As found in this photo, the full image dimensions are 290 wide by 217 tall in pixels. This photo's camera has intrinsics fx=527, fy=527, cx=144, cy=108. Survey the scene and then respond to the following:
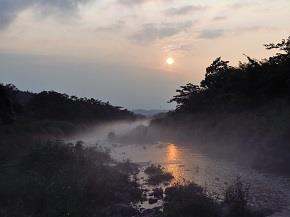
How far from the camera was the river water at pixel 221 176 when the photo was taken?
68.2 feet

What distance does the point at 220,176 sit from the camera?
91.1 feet

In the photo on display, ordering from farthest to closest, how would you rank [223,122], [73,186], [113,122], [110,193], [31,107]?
[113,122] < [31,107] < [223,122] < [110,193] < [73,186]

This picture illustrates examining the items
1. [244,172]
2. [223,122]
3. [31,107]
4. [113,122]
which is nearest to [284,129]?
[244,172]

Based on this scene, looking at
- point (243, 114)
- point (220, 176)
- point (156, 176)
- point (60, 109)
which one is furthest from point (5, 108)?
point (60, 109)

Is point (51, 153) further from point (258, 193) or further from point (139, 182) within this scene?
point (258, 193)

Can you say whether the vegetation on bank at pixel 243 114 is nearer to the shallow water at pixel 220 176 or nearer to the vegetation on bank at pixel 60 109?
the shallow water at pixel 220 176

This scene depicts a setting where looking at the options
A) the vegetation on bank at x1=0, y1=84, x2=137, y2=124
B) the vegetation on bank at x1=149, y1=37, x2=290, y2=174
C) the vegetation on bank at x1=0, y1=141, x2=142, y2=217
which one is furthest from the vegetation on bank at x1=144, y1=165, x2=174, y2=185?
the vegetation on bank at x1=0, y1=84, x2=137, y2=124

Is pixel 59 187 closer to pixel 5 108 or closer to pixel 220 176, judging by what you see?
pixel 220 176

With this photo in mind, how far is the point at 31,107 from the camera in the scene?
73.1m

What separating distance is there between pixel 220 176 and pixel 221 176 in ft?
0.19

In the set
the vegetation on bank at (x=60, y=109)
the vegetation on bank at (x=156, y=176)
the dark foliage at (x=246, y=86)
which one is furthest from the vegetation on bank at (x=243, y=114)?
the vegetation on bank at (x=60, y=109)

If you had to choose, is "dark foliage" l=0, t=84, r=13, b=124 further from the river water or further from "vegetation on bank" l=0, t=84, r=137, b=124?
"vegetation on bank" l=0, t=84, r=137, b=124

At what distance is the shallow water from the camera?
2080 centimetres

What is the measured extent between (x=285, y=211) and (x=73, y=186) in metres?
7.60
